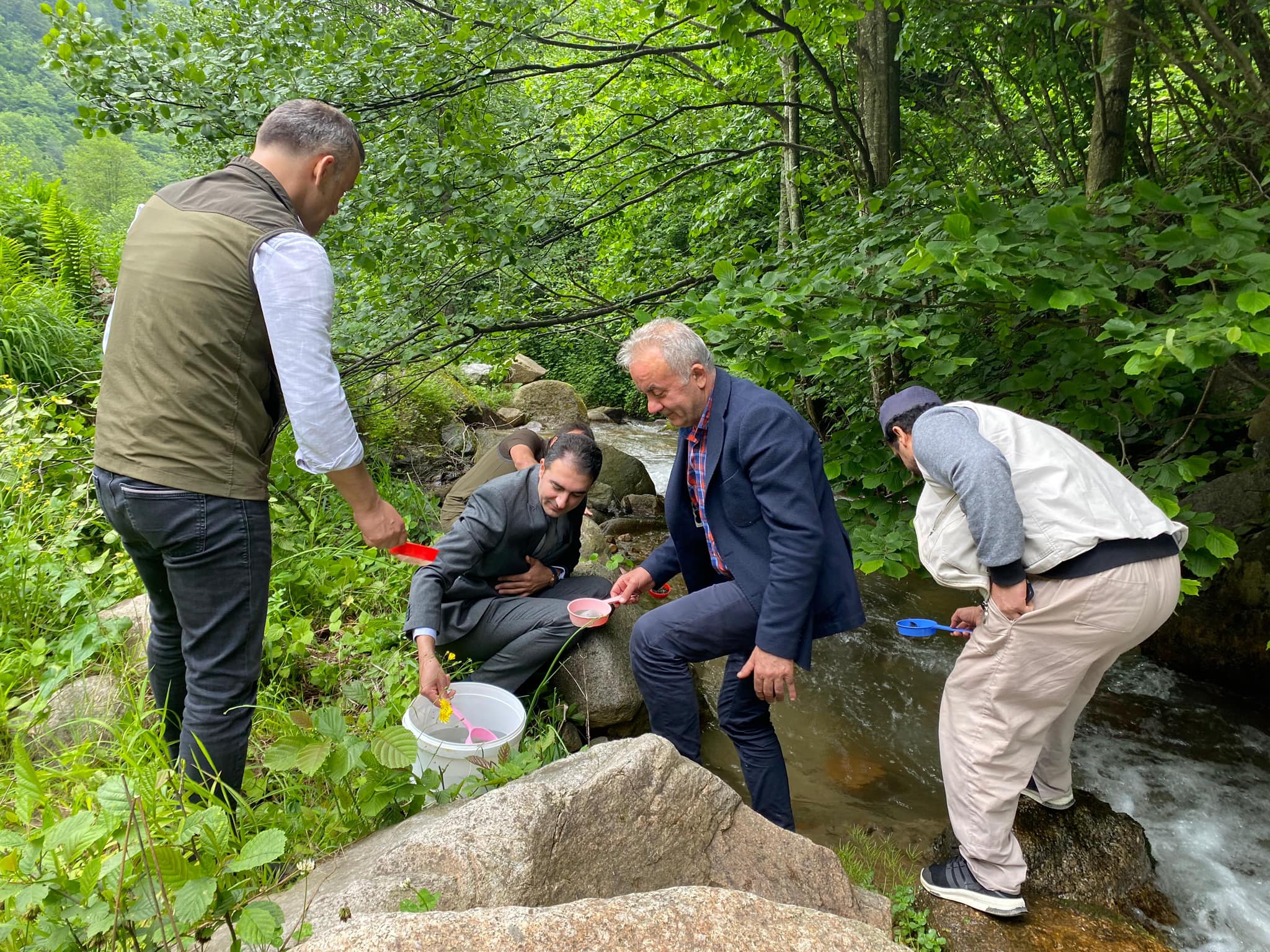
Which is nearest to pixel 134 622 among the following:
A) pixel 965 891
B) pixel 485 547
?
pixel 485 547

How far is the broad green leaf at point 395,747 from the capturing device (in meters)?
2.02

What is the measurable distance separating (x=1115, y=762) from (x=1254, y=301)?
9.13 ft

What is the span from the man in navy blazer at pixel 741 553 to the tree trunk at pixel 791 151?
307 centimetres

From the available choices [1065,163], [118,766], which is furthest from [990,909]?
[1065,163]

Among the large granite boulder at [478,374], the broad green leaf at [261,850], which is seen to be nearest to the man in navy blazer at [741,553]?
the broad green leaf at [261,850]

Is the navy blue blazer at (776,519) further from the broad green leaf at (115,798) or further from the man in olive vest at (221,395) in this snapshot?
the broad green leaf at (115,798)

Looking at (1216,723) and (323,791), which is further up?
(323,791)

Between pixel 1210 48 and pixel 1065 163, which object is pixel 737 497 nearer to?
pixel 1210 48

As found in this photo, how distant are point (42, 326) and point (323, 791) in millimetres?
5120

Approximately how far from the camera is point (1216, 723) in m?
4.16

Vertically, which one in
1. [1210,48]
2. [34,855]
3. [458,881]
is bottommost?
[458,881]

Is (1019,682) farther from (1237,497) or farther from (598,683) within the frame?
(1237,497)

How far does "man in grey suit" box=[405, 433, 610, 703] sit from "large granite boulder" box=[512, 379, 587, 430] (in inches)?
398

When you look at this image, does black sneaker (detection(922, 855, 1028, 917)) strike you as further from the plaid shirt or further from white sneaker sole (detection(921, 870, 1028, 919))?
the plaid shirt
